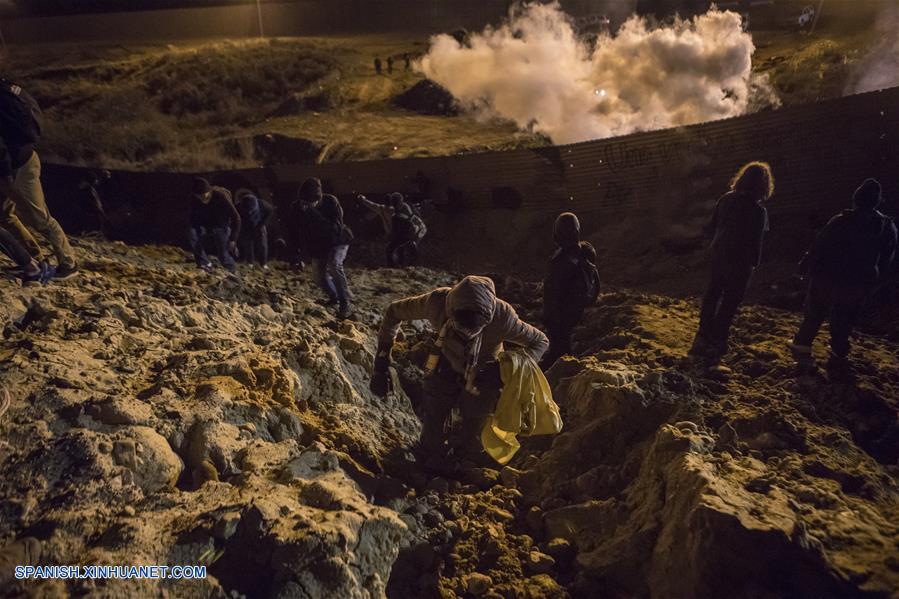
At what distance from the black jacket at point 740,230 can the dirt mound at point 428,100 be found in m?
19.3

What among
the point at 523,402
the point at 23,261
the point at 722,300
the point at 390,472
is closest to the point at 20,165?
the point at 23,261

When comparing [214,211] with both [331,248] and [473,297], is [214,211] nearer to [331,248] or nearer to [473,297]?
[331,248]

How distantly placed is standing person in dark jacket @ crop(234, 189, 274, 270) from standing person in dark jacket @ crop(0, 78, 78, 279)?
4.08 metres

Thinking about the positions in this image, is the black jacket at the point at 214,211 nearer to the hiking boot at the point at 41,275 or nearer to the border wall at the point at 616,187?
the hiking boot at the point at 41,275

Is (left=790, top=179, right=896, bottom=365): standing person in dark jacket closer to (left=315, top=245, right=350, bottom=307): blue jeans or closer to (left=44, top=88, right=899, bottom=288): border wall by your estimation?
(left=44, top=88, right=899, bottom=288): border wall

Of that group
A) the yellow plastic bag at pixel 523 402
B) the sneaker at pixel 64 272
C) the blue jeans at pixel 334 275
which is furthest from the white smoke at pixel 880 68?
the sneaker at pixel 64 272

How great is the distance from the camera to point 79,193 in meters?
10.5

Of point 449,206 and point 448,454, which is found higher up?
point 449,206

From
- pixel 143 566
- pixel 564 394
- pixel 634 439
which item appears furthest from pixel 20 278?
pixel 634 439

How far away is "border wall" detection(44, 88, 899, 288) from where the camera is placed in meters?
7.74

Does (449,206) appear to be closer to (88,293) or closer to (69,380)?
(88,293)

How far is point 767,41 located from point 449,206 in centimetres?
2016

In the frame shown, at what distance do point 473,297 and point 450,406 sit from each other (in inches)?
39.9

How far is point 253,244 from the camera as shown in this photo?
364 inches
